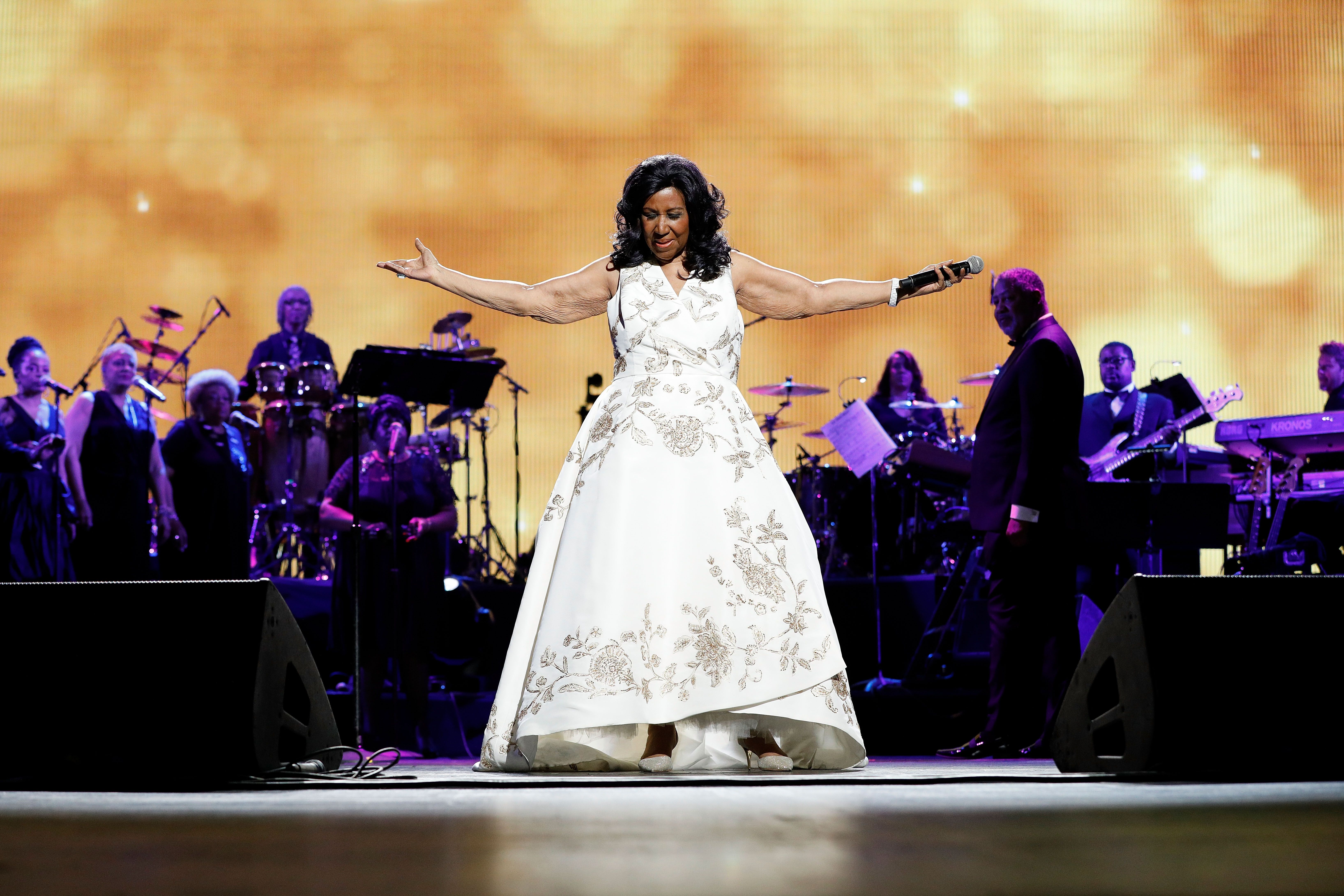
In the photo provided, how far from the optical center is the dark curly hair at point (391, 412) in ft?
18.7

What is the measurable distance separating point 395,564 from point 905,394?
12.8 ft

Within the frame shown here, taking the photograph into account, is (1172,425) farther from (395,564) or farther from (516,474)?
(516,474)

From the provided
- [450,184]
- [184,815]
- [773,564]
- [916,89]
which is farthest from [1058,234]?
[184,815]

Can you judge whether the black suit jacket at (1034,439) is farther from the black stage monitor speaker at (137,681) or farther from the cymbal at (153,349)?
the cymbal at (153,349)

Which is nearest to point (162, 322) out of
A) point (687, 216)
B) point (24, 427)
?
point (24, 427)

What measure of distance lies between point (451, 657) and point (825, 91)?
4.77 meters

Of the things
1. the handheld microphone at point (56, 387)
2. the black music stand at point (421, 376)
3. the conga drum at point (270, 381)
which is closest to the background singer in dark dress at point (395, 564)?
the black music stand at point (421, 376)

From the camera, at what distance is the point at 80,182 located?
8.85m

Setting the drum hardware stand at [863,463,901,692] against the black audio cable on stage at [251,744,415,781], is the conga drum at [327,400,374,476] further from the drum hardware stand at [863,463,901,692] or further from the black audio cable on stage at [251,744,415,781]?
the black audio cable on stage at [251,744,415,781]

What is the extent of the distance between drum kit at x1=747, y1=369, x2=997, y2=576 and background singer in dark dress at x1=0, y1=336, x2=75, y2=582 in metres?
3.70

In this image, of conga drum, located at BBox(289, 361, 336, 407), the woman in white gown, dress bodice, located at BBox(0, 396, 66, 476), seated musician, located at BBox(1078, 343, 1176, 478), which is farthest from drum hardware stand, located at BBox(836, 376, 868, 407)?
the woman in white gown

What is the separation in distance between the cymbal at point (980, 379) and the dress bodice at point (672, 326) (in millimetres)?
5136

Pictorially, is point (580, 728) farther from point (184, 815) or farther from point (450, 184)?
point (450, 184)

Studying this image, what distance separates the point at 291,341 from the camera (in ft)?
27.6
